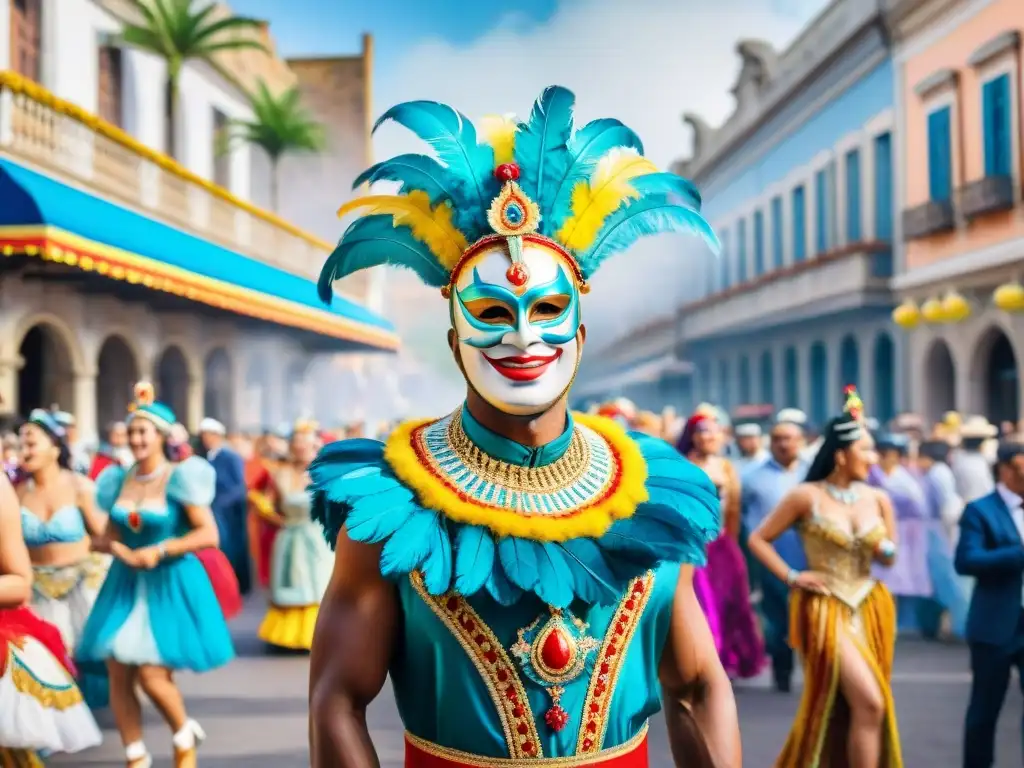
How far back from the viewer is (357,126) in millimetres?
30719

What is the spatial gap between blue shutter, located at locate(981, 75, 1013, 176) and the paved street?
9783mm

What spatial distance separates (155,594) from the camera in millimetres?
6156

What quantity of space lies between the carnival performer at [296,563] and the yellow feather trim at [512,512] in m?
7.21

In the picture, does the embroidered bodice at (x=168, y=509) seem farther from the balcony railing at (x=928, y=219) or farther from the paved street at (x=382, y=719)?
the balcony railing at (x=928, y=219)

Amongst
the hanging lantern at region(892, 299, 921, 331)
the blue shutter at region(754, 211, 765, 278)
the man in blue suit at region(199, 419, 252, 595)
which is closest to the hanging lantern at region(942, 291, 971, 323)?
the hanging lantern at region(892, 299, 921, 331)

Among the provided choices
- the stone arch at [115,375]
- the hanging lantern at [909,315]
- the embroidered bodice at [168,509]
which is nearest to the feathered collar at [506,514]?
the embroidered bodice at [168,509]

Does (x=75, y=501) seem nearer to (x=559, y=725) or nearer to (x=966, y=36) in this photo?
(x=559, y=725)

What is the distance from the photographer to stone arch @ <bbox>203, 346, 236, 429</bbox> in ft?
63.1

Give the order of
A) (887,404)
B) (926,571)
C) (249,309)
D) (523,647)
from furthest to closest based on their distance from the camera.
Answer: (887,404)
(249,309)
(926,571)
(523,647)

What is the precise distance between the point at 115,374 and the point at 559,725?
14329 millimetres

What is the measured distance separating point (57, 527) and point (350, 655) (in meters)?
4.46

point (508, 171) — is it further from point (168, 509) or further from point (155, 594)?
point (155, 594)

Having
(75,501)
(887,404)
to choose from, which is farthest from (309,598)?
(887,404)

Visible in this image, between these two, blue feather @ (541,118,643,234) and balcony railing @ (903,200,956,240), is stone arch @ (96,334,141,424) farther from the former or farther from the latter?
blue feather @ (541,118,643,234)
